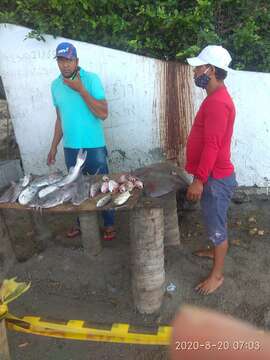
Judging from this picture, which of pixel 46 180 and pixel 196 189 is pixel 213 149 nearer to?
pixel 196 189

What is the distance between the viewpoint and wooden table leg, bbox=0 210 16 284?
183 inches

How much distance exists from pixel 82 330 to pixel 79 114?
231 centimetres

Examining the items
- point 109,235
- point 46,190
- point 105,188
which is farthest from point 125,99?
point 46,190

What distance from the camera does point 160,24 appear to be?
5672 millimetres

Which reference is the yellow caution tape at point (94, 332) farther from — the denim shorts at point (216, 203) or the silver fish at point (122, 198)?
the denim shorts at point (216, 203)

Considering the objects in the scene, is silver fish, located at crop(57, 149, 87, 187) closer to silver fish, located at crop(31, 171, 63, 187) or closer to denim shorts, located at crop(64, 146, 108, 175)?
silver fish, located at crop(31, 171, 63, 187)

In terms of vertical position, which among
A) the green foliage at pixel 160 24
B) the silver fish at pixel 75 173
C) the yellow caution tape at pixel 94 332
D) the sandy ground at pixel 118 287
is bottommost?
the sandy ground at pixel 118 287

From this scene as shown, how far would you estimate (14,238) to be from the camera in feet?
18.5

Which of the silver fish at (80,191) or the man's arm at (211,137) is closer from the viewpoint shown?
the man's arm at (211,137)

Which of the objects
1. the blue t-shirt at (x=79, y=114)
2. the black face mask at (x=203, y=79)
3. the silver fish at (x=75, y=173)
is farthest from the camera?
the blue t-shirt at (x=79, y=114)

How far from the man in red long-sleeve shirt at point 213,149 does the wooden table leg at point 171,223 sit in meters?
0.76

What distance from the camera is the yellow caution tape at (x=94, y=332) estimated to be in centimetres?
321

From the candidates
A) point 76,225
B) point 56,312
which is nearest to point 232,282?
point 56,312

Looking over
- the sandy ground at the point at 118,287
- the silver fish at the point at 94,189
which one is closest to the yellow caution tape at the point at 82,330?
the sandy ground at the point at 118,287
